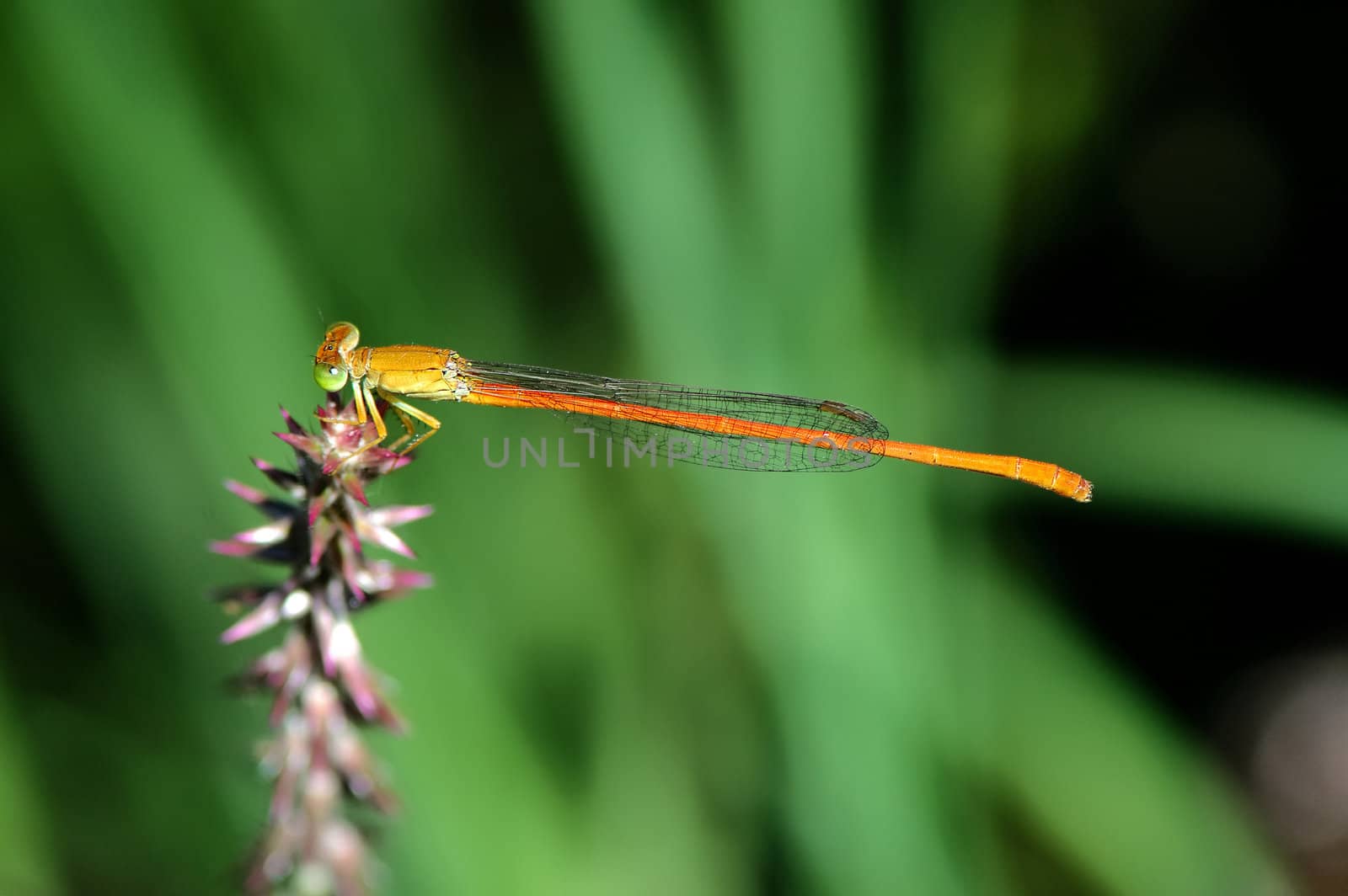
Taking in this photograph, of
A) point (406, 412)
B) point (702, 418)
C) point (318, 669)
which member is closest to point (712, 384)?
point (702, 418)

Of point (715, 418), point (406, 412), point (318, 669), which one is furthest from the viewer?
point (715, 418)

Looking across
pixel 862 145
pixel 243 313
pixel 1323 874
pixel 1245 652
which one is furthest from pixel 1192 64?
pixel 243 313

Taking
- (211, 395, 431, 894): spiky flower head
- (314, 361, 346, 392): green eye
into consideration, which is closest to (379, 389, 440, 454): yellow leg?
(314, 361, 346, 392): green eye

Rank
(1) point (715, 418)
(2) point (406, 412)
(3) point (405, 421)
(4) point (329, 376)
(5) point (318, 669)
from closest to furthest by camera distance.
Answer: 1. (5) point (318, 669)
2. (4) point (329, 376)
3. (3) point (405, 421)
4. (2) point (406, 412)
5. (1) point (715, 418)

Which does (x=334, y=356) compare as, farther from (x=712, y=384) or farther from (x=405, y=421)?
(x=712, y=384)

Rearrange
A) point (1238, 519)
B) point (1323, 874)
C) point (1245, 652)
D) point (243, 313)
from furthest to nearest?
point (1245, 652)
point (1323, 874)
point (1238, 519)
point (243, 313)

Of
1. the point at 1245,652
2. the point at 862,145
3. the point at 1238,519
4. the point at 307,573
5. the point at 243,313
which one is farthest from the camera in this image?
the point at 1245,652

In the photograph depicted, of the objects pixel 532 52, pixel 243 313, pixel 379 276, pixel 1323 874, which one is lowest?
pixel 1323 874

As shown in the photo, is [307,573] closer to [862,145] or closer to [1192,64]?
[862,145]
